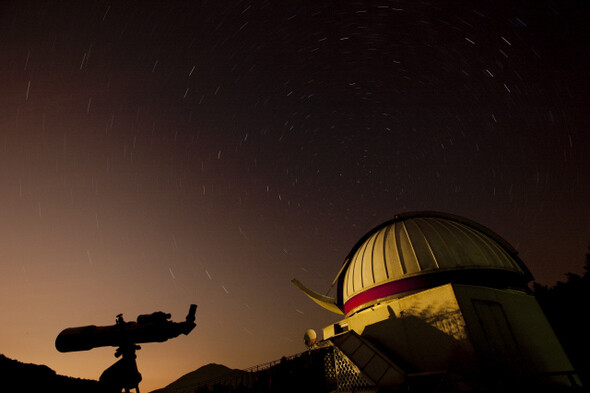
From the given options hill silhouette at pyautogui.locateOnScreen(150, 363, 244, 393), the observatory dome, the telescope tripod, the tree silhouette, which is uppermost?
the observatory dome

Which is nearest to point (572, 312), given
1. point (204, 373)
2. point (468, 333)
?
point (468, 333)

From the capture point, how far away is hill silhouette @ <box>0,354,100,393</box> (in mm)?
7303

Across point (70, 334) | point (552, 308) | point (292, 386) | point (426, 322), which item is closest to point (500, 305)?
point (426, 322)

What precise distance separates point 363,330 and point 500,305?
6.07 metres

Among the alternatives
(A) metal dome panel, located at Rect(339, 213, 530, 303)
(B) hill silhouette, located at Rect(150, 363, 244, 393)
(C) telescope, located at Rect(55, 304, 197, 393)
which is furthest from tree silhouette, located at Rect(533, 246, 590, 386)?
(B) hill silhouette, located at Rect(150, 363, 244, 393)

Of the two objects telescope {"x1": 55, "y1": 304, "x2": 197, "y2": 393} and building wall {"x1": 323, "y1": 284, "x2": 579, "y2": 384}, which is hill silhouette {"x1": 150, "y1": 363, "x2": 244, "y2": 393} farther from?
telescope {"x1": 55, "y1": 304, "x2": 197, "y2": 393}

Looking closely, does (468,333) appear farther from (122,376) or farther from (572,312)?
(572,312)

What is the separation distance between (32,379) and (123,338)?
24.6ft

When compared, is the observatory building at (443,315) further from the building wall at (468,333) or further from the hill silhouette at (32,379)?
the hill silhouette at (32,379)

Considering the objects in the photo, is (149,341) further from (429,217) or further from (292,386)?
(429,217)

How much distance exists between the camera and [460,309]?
33.4 feet

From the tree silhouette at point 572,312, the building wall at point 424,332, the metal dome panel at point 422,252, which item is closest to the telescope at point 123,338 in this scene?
the building wall at point 424,332

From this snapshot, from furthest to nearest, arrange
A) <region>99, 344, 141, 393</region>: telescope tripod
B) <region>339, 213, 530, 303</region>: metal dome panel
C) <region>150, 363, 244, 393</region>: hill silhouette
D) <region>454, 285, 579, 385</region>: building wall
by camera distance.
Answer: <region>150, 363, 244, 393</region>: hill silhouette < <region>339, 213, 530, 303</region>: metal dome panel < <region>454, 285, 579, 385</region>: building wall < <region>99, 344, 141, 393</region>: telescope tripod

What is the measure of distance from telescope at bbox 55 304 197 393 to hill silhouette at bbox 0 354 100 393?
3388 millimetres
